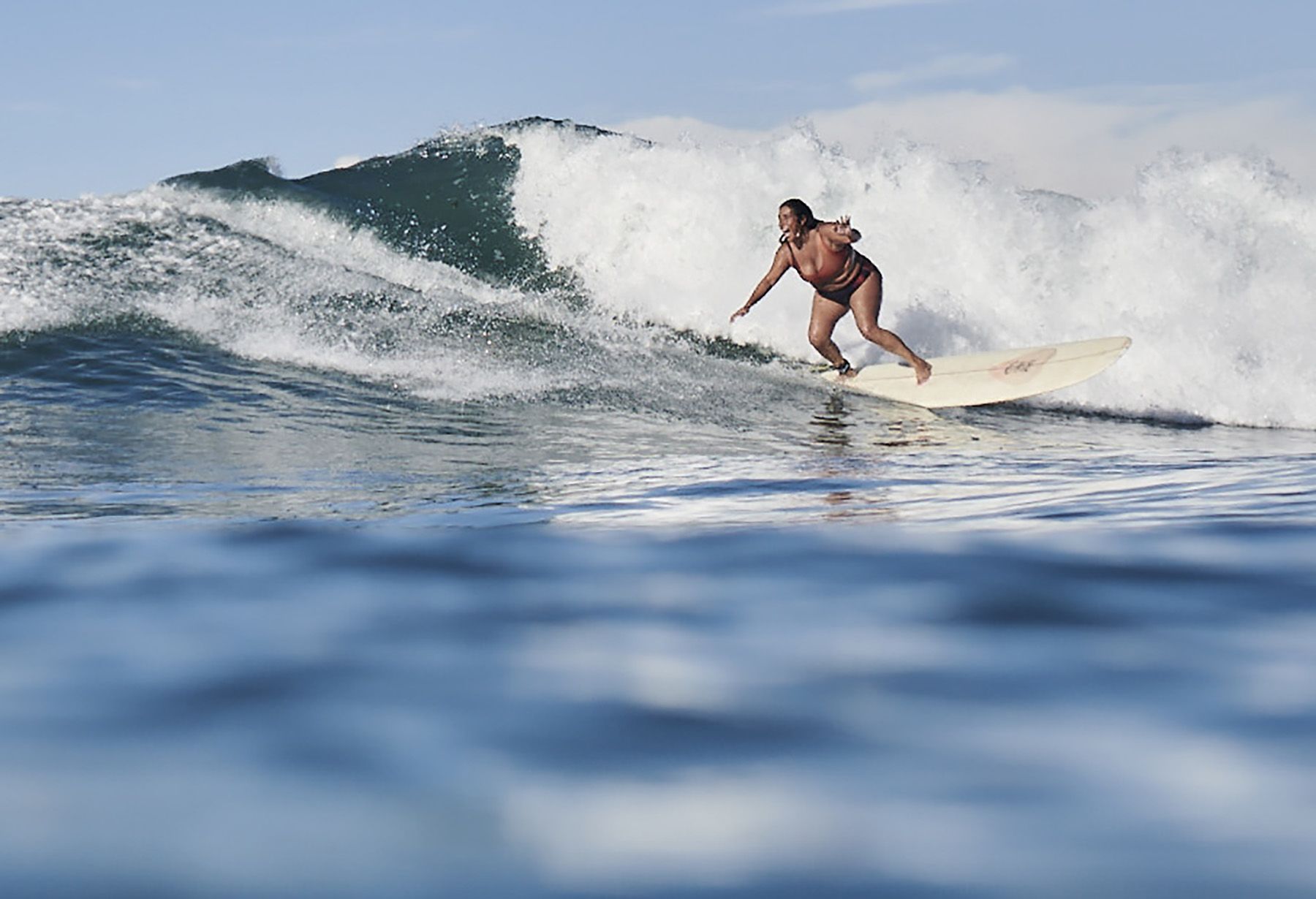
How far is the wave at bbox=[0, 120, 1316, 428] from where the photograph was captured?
33.8 ft

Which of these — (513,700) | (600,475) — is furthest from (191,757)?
(600,475)

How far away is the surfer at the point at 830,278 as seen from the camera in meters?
9.40

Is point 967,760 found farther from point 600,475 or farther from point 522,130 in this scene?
point 522,130

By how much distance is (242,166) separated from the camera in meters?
15.7

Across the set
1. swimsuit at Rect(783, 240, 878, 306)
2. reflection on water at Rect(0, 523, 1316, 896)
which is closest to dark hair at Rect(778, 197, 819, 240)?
swimsuit at Rect(783, 240, 878, 306)

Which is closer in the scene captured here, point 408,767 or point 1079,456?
point 408,767

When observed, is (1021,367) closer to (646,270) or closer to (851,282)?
(851,282)

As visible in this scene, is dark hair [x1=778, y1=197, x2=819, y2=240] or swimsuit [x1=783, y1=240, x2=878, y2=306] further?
swimsuit [x1=783, y1=240, x2=878, y2=306]

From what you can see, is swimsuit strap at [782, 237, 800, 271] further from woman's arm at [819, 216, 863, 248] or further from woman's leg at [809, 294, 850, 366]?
woman's leg at [809, 294, 850, 366]

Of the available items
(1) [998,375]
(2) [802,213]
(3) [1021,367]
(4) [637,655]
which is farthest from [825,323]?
(4) [637,655]

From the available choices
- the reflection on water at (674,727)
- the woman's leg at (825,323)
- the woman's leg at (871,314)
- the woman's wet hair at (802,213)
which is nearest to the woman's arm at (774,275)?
the woman's wet hair at (802,213)

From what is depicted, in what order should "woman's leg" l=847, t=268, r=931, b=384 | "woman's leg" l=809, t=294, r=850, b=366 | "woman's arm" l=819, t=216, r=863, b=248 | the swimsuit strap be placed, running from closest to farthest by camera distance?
1. "woman's arm" l=819, t=216, r=863, b=248
2. the swimsuit strap
3. "woman's leg" l=847, t=268, r=931, b=384
4. "woman's leg" l=809, t=294, r=850, b=366

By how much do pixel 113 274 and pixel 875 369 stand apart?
688cm

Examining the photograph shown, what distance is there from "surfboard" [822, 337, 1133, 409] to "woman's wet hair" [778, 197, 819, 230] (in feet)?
4.04
